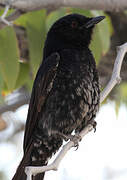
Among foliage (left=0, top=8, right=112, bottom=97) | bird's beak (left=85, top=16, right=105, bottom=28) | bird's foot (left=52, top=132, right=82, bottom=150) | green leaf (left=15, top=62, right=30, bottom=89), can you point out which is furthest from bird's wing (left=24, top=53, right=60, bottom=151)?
green leaf (left=15, top=62, right=30, bottom=89)

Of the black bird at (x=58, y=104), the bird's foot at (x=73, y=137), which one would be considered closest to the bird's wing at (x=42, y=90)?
the black bird at (x=58, y=104)

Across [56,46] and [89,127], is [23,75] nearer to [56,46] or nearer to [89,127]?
[56,46]

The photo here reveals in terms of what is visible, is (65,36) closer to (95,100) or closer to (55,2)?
(55,2)

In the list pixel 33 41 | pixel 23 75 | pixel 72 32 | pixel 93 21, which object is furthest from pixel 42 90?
pixel 23 75

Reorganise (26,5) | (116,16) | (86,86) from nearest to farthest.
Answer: (86,86) → (26,5) → (116,16)

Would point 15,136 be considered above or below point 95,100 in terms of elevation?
below

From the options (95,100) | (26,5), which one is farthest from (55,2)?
(95,100)

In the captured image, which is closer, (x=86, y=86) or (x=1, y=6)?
(x=86, y=86)

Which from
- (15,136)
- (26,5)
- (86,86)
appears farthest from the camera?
(15,136)

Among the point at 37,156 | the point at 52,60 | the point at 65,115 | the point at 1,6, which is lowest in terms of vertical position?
the point at 37,156
